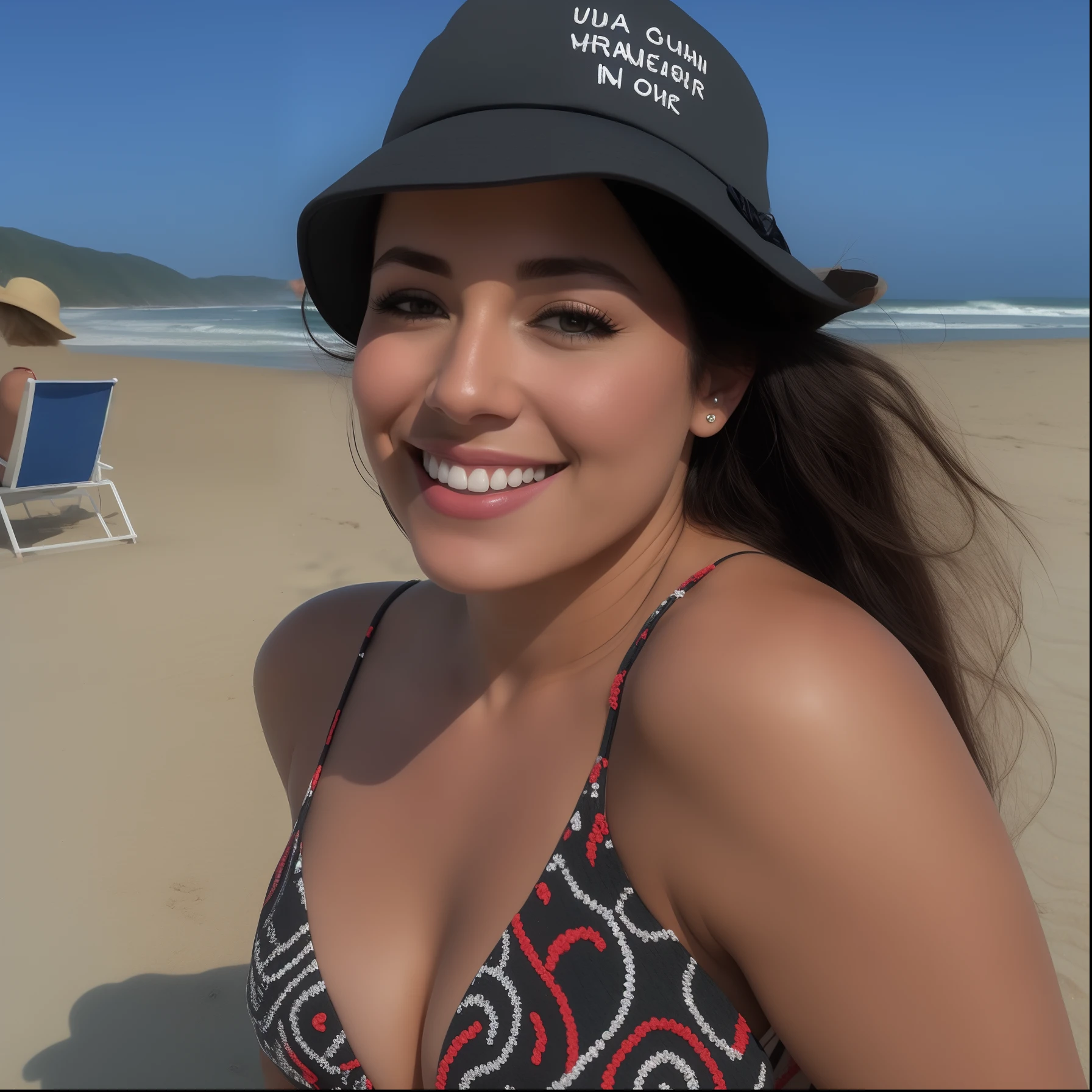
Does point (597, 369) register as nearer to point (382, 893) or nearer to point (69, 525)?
point (382, 893)

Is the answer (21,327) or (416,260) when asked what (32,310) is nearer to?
(21,327)

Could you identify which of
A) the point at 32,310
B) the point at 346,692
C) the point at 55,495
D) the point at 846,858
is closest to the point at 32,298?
the point at 32,310

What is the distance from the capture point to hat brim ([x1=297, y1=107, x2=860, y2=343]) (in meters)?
1.33

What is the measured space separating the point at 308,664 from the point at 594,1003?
1.10 meters

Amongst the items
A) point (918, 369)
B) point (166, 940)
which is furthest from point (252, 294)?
point (166, 940)

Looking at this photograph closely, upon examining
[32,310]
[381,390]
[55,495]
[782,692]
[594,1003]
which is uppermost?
A: [32,310]

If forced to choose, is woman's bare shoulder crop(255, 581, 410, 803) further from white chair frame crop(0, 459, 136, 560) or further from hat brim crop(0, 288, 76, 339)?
white chair frame crop(0, 459, 136, 560)

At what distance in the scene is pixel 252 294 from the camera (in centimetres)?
1933

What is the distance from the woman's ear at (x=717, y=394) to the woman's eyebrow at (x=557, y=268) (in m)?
0.29

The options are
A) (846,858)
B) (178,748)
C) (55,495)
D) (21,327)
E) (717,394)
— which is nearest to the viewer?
(846,858)

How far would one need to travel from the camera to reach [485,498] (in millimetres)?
1480

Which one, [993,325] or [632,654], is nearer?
[632,654]

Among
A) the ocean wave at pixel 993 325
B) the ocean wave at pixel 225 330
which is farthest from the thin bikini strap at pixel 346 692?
the ocean wave at pixel 993 325

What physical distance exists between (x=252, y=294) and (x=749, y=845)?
778 inches
